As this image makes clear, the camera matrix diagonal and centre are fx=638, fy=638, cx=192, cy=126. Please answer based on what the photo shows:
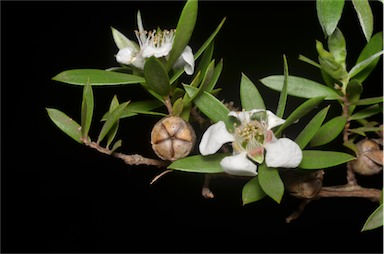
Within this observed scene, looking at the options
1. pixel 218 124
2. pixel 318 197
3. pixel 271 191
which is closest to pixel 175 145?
pixel 218 124

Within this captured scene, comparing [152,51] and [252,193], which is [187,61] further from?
[252,193]

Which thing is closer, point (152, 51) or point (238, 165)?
point (238, 165)

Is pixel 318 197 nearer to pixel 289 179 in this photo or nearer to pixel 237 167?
pixel 289 179

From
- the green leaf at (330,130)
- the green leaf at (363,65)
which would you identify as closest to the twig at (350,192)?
the green leaf at (330,130)

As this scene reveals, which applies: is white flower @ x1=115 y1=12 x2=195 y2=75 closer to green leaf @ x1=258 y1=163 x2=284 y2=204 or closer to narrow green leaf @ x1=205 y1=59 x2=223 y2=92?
narrow green leaf @ x1=205 y1=59 x2=223 y2=92

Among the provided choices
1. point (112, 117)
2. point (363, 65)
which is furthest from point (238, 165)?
point (363, 65)

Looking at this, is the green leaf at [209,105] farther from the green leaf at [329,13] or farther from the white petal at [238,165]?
the green leaf at [329,13]
